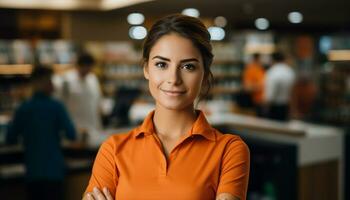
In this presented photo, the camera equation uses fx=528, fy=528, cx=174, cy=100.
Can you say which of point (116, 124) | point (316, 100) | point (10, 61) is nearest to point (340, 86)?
point (316, 100)

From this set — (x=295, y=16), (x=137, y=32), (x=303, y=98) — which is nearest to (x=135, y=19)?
(x=137, y=32)

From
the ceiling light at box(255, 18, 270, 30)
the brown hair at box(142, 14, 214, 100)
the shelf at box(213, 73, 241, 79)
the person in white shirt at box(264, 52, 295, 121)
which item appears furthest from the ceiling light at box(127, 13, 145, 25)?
the brown hair at box(142, 14, 214, 100)

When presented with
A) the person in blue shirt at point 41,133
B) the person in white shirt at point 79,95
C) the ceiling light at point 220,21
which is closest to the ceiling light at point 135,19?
the ceiling light at point 220,21

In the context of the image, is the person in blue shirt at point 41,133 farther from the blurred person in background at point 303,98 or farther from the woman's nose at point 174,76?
the blurred person in background at point 303,98

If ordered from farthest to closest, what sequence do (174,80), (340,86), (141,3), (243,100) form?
(340,86), (243,100), (141,3), (174,80)

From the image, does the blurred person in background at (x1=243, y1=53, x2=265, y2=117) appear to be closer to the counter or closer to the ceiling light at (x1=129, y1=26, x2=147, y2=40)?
the ceiling light at (x1=129, y1=26, x2=147, y2=40)

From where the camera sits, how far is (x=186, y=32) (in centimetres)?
144

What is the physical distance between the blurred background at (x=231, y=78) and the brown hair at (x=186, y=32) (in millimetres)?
2557

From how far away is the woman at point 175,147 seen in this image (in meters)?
1.41

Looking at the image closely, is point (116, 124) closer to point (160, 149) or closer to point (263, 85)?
point (263, 85)

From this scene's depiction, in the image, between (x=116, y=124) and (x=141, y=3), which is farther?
(x=116, y=124)

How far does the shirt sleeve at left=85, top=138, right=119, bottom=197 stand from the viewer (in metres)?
1.47

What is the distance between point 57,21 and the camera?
8.92 m

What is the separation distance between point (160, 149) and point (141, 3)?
557cm
